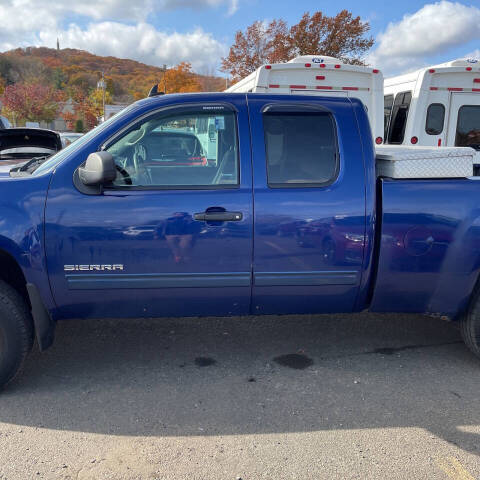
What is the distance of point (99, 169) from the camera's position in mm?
2816

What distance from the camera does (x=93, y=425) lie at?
2869mm

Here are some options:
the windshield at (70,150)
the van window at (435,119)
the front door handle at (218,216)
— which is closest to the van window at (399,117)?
the van window at (435,119)

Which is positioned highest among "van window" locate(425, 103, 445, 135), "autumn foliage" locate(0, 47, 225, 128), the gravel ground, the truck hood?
"autumn foliage" locate(0, 47, 225, 128)

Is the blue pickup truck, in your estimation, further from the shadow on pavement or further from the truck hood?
the truck hood

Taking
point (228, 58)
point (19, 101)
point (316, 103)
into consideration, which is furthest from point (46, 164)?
point (19, 101)

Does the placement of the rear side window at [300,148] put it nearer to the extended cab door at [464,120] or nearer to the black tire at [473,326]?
the black tire at [473,326]

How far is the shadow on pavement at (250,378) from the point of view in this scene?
9.59 ft

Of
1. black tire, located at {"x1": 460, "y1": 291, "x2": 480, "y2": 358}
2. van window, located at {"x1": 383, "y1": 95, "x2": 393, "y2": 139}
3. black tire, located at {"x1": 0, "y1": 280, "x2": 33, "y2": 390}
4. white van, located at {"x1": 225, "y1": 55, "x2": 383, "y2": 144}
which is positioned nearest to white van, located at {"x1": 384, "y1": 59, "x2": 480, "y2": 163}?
van window, located at {"x1": 383, "y1": 95, "x2": 393, "y2": 139}

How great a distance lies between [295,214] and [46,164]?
5.68 ft

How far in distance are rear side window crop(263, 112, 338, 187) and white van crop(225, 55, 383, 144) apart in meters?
4.59

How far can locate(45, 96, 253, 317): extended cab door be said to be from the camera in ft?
9.75

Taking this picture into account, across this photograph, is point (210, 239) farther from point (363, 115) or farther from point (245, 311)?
point (363, 115)

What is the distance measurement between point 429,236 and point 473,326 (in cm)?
81

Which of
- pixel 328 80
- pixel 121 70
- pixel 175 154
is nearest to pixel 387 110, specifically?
pixel 328 80
